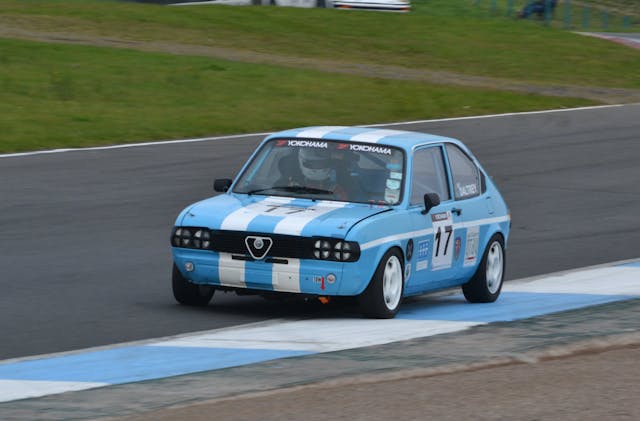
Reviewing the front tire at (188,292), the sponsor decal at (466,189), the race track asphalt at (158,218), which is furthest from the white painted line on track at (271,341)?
the sponsor decal at (466,189)

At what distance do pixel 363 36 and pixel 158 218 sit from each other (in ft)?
86.7

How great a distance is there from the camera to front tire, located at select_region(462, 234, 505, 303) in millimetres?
11523

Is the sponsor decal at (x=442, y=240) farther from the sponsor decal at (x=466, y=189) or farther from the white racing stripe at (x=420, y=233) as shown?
the sponsor decal at (x=466, y=189)

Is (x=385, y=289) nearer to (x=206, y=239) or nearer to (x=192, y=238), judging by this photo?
(x=206, y=239)

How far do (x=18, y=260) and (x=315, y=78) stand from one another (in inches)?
762

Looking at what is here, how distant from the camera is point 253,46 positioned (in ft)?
121

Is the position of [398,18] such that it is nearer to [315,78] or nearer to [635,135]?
[315,78]

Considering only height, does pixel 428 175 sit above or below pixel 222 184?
above

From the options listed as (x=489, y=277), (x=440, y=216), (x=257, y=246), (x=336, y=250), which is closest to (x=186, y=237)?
(x=257, y=246)

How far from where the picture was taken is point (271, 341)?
9031mm

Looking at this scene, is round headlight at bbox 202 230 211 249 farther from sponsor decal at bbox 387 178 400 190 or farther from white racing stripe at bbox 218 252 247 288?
sponsor decal at bbox 387 178 400 190

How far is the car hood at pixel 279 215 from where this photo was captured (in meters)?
9.92

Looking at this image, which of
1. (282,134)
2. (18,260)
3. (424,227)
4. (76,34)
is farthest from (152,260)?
(76,34)

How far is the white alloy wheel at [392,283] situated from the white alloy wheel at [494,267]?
1.49m
